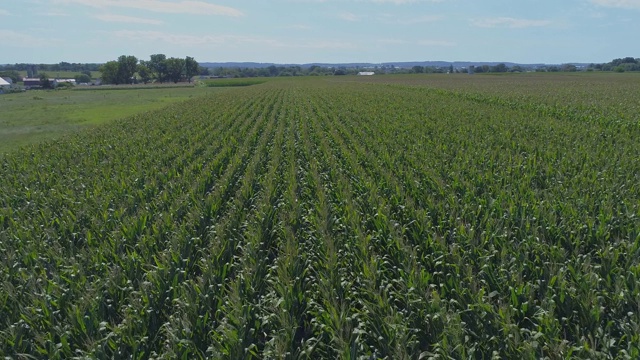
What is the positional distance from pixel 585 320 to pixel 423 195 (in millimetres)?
4706

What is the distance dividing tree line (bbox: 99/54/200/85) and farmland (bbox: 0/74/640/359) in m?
140

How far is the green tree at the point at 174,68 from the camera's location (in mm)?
151250

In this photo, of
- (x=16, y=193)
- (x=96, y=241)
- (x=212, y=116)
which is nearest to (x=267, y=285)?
(x=96, y=241)

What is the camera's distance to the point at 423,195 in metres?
9.14

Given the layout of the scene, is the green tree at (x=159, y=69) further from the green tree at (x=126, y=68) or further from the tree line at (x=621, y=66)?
the tree line at (x=621, y=66)

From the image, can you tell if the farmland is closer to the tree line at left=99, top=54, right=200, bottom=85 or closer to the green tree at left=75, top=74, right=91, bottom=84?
the tree line at left=99, top=54, right=200, bottom=85

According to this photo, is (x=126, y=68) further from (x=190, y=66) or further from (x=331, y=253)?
(x=331, y=253)

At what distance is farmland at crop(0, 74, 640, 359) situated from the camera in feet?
15.1

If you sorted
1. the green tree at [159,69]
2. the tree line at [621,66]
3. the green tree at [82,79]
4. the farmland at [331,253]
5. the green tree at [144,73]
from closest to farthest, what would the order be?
the farmland at [331,253] < the tree line at [621,66] < the green tree at [144,73] < the green tree at [159,69] < the green tree at [82,79]

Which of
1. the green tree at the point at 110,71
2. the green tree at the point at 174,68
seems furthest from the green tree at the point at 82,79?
the green tree at the point at 174,68

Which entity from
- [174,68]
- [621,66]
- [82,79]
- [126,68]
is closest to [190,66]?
[174,68]

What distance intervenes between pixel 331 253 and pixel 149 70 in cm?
15743

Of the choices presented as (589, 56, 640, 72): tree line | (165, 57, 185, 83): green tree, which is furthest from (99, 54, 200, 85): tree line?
(589, 56, 640, 72): tree line

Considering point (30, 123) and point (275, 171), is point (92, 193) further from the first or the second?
point (30, 123)
